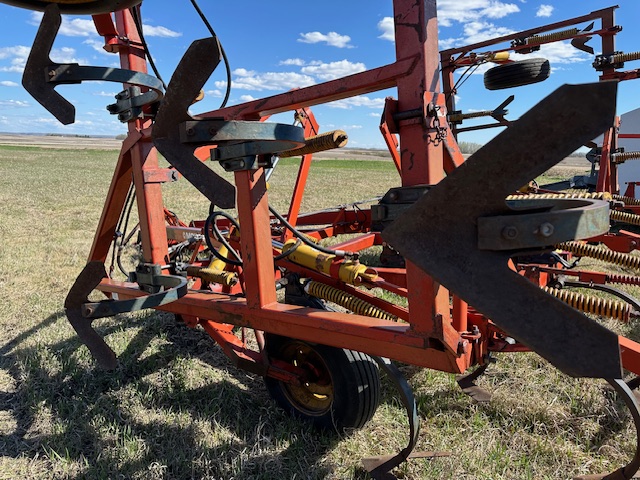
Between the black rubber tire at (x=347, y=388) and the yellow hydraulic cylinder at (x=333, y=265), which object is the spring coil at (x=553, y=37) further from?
the black rubber tire at (x=347, y=388)

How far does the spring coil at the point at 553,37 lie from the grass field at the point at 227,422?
3810mm

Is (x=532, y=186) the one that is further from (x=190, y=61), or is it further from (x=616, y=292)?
(x=190, y=61)

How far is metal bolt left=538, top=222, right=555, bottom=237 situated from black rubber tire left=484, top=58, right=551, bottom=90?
4.29 ft

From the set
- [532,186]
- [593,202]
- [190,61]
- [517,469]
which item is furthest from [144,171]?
[532,186]

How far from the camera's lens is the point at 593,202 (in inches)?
45.6

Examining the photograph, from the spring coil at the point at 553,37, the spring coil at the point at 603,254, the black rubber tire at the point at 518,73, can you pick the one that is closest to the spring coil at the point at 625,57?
the spring coil at the point at 553,37

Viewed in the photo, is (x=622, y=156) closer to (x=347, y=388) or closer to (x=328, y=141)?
(x=328, y=141)

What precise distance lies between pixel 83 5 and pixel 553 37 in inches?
215

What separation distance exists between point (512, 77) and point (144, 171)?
6.01ft

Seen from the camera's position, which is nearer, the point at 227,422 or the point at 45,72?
the point at 45,72

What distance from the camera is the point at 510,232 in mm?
1057

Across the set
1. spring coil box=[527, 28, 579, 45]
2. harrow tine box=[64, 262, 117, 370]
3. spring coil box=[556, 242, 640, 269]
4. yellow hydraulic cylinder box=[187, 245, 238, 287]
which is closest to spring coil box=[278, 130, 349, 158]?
yellow hydraulic cylinder box=[187, 245, 238, 287]

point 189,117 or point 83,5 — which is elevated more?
point 83,5

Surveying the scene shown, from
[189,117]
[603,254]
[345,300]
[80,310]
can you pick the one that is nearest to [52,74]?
[189,117]
